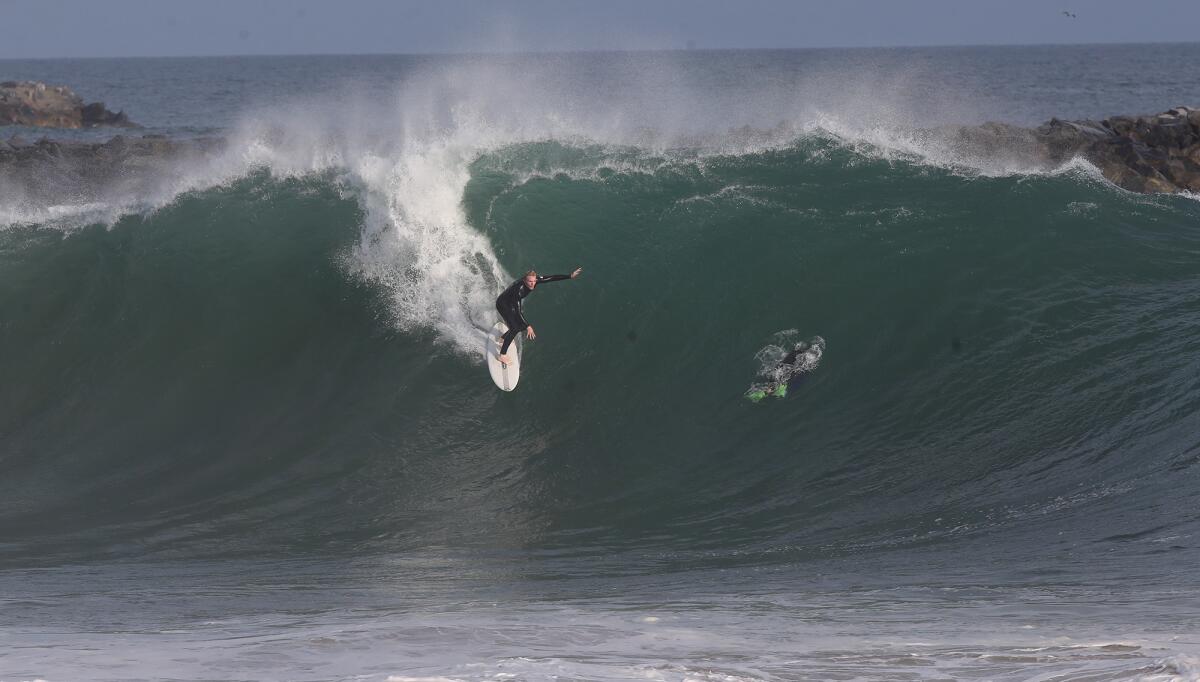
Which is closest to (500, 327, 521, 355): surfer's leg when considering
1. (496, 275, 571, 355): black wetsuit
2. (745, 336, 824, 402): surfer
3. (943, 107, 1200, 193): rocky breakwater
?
(496, 275, 571, 355): black wetsuit

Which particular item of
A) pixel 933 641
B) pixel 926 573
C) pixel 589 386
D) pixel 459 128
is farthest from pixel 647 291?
pixel 933 641

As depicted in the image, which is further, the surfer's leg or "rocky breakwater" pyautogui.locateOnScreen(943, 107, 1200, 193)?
"rocky breakwater" pyautogui.locateOnScreen(943, 107, 1200, 193)

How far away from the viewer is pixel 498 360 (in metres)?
10.7

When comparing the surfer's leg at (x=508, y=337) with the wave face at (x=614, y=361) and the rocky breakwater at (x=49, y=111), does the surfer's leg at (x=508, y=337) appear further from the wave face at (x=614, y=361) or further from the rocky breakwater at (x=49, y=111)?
the rocky breakwater at (x=49, y=111)

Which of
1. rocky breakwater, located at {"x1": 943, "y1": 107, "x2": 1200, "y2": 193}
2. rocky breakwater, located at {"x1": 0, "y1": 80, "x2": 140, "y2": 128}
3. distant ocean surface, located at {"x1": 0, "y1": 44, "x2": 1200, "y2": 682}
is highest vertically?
rocky breakwater, located at {"x1": 0, "y1": 80, "x2": 140, "y2": 128}

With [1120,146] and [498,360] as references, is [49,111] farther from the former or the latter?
→ [498,360]

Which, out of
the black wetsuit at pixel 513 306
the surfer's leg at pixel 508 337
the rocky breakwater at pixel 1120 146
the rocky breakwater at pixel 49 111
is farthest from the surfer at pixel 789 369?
the rocky breakwater at pixel 49 111

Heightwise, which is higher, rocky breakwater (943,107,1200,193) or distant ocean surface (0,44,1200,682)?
rocky breakwater (943,107,1200,193)

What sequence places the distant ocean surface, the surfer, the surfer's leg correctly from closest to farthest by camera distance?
the distant ocean surface, the surfer's leg, the surfer

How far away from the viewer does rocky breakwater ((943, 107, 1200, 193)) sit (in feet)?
68.3

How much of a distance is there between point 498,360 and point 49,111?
1560 inches

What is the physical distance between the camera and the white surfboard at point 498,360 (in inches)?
419

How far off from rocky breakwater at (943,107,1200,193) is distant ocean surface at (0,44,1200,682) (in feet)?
25.8

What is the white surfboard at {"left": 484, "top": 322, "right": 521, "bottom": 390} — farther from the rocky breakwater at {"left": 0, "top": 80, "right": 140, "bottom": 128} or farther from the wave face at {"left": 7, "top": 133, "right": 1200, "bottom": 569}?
the rocky breakwater at {"left": 0, "top": 80, "right": 140, "bottom": 128}
